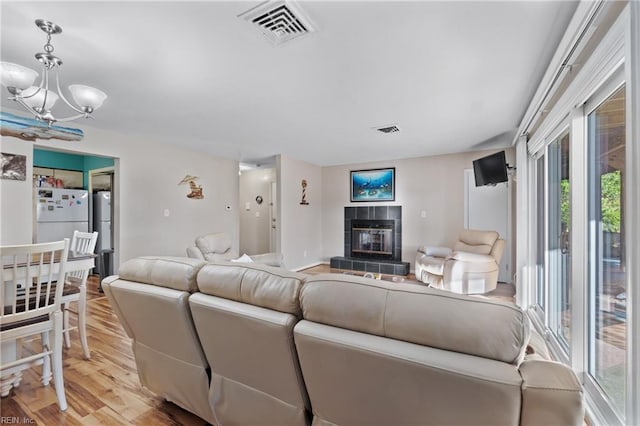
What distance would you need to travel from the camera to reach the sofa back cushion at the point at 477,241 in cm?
423

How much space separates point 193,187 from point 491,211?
17.3ft

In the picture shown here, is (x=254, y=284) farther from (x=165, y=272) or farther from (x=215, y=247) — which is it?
(x=215, y=247)

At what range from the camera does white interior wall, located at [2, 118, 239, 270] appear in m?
3.56

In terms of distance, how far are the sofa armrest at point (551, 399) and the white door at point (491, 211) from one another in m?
4.84

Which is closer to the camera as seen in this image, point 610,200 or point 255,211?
point 610,200

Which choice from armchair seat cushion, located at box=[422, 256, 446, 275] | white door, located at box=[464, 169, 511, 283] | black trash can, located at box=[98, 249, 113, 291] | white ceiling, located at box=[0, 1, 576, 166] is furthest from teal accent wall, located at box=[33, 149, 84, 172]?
white door, located at box=[464, 169, 511, 283]

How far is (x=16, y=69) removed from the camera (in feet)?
5.32

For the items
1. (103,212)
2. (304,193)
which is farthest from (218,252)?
(103,212)

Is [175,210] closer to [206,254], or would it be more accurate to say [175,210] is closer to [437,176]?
[206,254]

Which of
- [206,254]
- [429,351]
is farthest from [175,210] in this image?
[429,351]

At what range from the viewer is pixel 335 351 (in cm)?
94

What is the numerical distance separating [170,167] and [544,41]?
15.7 ft

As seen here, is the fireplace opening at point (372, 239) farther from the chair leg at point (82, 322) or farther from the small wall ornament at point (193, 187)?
the chair leg at point (82, 322)

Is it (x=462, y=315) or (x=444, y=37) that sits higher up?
(x=444, y=37)
